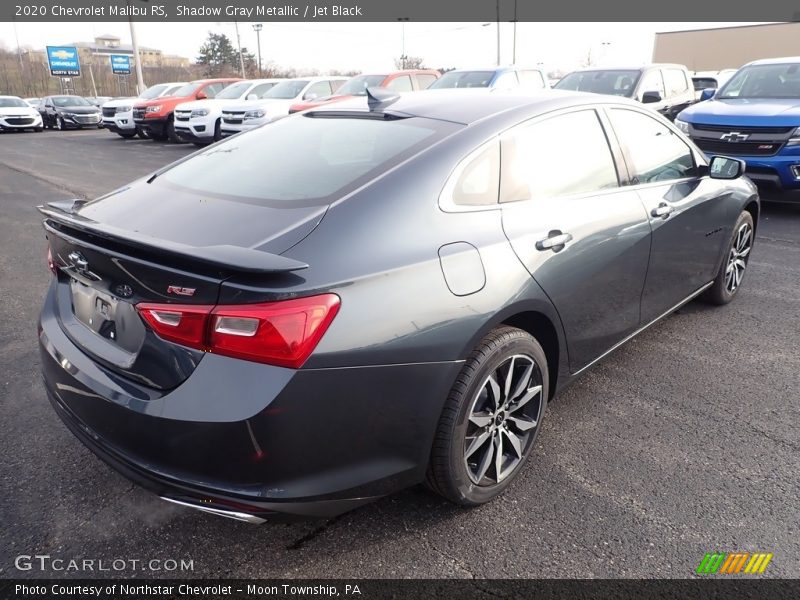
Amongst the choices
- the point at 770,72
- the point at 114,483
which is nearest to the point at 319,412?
the point at 114,483

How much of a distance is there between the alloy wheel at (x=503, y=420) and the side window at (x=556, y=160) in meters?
0.74

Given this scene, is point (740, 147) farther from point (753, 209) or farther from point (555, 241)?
point (555, 241)

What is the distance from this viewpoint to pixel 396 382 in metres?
1.96

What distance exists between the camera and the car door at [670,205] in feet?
10.8

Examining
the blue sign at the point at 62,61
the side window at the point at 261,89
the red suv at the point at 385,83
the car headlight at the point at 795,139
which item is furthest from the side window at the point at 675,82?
the blue sign at the point at 62,61

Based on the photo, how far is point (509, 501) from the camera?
250 centimetres

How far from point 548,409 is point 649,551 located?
1.06 metres

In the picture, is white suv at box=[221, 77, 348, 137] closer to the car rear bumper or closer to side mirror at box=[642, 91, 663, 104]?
side mirror at box=[642, 91, 663, 104]

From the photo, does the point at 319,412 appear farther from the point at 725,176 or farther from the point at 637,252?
the point at 725,176

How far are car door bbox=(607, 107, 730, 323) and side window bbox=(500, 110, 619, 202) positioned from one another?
0.80ft

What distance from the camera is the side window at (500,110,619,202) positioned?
2.59 meters

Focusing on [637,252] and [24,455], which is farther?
[637,252]

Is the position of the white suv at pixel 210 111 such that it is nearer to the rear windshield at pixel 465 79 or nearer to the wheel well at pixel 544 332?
the rear windshield at pixel 465 79

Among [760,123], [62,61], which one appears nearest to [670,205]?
[760,123]
